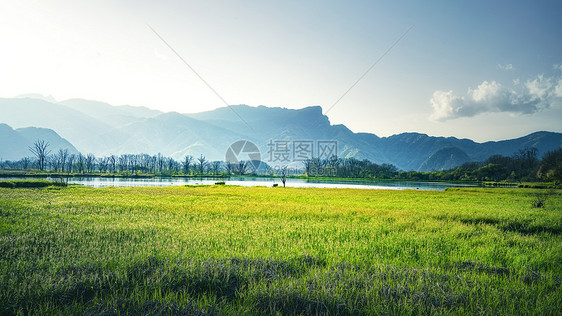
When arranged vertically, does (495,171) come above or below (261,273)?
above

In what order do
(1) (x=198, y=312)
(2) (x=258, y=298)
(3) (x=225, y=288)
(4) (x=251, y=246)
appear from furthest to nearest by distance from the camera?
(4) (x=251, y=246)
(3) (x=225, y=288)
(2) (x=258, y=298)
(1) (x=198, y=312)

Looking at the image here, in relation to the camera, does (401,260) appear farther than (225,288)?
Yes

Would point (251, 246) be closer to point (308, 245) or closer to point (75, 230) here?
point (308, 245)

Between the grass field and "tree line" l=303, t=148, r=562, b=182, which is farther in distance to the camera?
"tree line" l=303, t=148, r=562, b=182

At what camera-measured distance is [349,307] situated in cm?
439

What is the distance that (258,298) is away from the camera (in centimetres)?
471

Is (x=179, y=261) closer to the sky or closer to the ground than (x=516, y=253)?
closer to the sky

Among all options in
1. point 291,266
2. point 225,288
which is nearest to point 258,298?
point 225,288

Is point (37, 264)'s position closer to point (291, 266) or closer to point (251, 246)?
point (251, 246)

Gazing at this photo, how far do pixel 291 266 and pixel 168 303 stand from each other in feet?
10.3

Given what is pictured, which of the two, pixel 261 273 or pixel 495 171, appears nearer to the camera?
pixel 261 273

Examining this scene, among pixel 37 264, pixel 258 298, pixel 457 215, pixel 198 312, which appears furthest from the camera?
pixel 457 215

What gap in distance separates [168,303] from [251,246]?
417 centimetres

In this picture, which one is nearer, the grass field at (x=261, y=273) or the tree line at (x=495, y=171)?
the grass field at (x=261, y=273)
